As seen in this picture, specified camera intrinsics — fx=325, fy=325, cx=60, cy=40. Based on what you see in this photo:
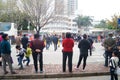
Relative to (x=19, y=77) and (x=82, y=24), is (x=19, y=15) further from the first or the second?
(x=82, y=24)

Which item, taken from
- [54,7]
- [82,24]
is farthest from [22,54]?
[82,24]

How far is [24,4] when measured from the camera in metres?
65.4

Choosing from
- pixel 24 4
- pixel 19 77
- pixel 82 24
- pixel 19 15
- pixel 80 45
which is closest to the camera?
pixel 19 77

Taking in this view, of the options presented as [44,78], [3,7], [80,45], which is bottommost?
[44,78]

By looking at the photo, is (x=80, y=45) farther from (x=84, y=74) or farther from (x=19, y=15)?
(x=19, y=15)

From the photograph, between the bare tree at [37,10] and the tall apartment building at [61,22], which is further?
the tall apartment building at [61,22]

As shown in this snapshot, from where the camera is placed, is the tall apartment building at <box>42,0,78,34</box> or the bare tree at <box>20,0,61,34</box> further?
the tall apartment building at <box>42,0,78,34</box>

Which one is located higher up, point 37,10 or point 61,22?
point 37,10

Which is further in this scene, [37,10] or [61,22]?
[61,22]

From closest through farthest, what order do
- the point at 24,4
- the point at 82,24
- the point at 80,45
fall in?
the point at 80,45 → the point at 24,4 → the point at 82,24

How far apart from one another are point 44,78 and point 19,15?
59.6 m

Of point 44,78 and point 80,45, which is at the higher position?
point 80,45

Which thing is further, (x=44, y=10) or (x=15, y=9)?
(x=15, y=9)

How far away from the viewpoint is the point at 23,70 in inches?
580
